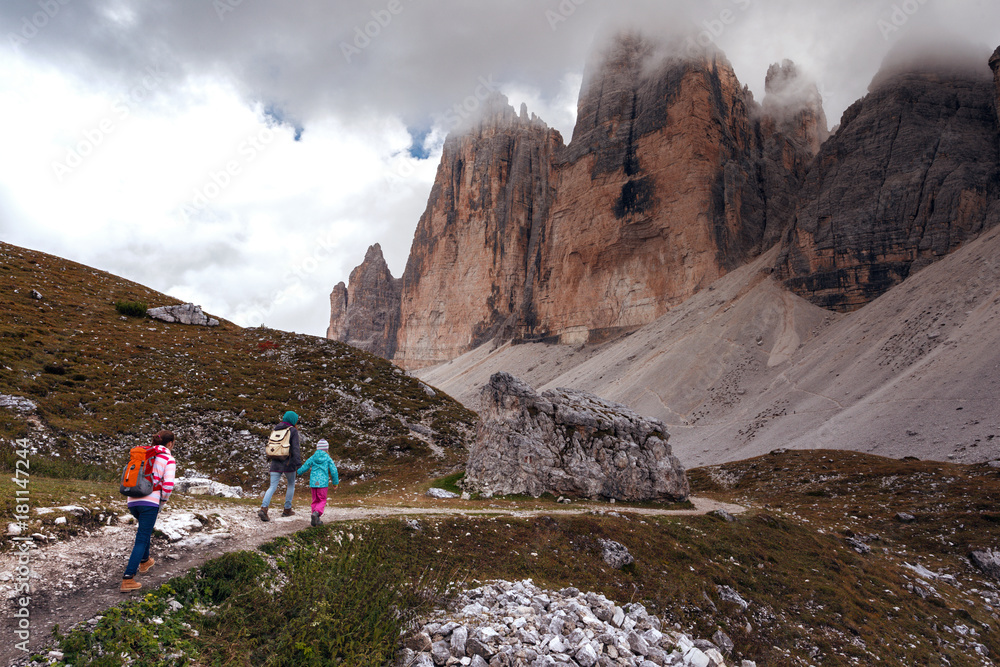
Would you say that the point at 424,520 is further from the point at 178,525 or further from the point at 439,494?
the point at 439,494

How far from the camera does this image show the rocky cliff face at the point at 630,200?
98.1m

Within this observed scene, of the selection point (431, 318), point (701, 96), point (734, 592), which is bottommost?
point (734, 592)

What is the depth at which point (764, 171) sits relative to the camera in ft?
347

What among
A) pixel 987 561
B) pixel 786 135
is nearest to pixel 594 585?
pixel 987 561

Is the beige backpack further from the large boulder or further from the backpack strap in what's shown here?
the large boulder

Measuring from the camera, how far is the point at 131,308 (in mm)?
29234

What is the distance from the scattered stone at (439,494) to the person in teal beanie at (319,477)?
7332 mm

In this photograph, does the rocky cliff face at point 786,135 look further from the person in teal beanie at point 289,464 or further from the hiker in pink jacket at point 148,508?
the hiker in pink jacket at point 148,508

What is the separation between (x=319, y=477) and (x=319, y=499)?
590mm

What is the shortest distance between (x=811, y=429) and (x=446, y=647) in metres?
50.0

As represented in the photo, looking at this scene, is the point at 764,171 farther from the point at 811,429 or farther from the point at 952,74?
the point at 811,429

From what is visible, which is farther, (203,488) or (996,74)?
(996,74)

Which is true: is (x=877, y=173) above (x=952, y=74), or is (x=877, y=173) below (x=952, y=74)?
below

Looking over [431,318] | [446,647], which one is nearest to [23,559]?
[446,647]
